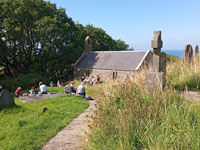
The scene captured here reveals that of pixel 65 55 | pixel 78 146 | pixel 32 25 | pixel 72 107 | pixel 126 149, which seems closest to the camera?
pixel 126 149

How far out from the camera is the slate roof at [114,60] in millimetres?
25891

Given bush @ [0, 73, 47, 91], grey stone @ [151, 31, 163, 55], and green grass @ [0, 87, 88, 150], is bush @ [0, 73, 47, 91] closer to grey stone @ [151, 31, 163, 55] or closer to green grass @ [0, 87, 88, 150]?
green grass @ [0, 87, 88, 150]

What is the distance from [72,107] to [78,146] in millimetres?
4409

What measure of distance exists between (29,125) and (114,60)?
2330 cm

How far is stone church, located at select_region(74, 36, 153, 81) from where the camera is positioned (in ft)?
84.4

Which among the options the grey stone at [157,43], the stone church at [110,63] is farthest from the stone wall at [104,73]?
the grey stone at [157,43]

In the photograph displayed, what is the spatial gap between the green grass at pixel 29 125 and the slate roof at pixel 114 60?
18346 mm

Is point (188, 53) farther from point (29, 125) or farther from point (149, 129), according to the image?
point (29, 125)

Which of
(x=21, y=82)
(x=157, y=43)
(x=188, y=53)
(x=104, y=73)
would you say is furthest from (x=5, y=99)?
(x=104, y=73)

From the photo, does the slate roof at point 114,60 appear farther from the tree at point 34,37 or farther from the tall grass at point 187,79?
the tall grass at point 187,79

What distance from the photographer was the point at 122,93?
5.43 m

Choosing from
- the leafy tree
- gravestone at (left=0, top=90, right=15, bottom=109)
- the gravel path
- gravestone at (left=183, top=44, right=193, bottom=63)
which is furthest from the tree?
the gravel path

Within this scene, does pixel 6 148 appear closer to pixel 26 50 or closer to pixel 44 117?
pixel 44 117

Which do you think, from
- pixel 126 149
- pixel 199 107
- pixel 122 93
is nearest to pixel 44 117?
pixel 122 93
